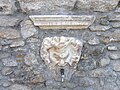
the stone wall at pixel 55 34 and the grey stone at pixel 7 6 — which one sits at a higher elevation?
the grey stone at pixel 7 6

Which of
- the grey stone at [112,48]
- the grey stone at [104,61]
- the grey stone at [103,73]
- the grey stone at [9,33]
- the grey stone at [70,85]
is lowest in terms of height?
→ the grey stone at [70,85]

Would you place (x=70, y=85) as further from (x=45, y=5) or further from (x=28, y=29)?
(x=45, y=5)

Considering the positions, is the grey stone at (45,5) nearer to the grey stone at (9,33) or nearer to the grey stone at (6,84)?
the grey stone at (9,33)

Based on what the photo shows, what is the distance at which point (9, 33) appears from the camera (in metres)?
2.30

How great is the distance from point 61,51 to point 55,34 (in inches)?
6.5

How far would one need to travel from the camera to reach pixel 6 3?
2.28 m

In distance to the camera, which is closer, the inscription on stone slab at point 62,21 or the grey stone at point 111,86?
the inscription on stone slab at point 62,21

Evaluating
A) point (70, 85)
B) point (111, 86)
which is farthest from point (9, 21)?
point (111, 86)

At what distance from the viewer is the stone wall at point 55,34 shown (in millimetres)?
2271

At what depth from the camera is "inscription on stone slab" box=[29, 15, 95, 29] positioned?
223 centimetres

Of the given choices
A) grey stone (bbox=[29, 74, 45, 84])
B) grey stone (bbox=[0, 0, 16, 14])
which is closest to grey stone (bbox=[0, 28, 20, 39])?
grey stone (bbox=[0, 0, 16, 14])

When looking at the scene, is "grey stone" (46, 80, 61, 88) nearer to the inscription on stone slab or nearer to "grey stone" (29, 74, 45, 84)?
"grey stone" (29, 74, 45, 84)

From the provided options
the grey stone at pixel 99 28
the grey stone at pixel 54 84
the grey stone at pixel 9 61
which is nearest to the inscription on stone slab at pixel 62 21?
the grey stone at pixel 99 28

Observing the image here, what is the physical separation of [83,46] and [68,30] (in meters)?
0.20
